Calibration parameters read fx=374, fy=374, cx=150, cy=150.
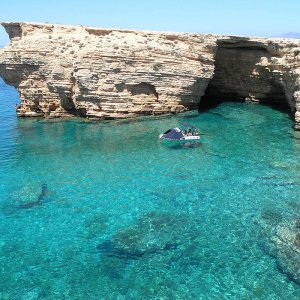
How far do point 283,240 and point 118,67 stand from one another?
2391 cm

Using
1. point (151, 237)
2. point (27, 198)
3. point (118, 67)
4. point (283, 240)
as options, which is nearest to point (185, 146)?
point (118, 67)

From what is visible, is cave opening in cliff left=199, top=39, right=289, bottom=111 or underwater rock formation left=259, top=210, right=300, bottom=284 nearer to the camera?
underwater rock formation left=259, top=210, right=300, bottom=284

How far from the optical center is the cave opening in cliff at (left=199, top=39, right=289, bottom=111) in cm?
3928

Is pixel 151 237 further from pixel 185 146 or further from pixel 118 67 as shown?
pixel 118 67

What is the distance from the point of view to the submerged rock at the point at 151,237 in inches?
634

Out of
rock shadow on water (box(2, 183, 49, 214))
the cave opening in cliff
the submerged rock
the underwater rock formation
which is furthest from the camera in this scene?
the cave opening in cliff

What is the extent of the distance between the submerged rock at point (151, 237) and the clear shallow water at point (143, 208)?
0.27 feet

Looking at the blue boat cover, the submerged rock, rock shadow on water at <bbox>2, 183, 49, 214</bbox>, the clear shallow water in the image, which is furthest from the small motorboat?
the submerged rock

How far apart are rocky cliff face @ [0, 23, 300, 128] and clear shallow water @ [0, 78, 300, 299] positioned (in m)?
3.38

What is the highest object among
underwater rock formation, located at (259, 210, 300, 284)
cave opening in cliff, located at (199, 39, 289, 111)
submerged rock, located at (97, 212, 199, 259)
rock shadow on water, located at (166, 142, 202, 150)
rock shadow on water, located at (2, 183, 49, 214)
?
cave opening in cliff, located at (199, 39, 289, 111)

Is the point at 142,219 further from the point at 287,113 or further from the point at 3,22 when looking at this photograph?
the point at 3,22

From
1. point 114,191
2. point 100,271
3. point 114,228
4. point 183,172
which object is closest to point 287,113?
point 183,172

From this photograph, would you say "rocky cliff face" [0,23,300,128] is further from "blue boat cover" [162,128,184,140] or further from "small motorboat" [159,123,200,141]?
"blue boat cover" [162,128,184,140]

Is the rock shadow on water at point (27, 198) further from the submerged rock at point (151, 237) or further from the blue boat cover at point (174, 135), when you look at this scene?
the blue boat cover at point (174, 135)
